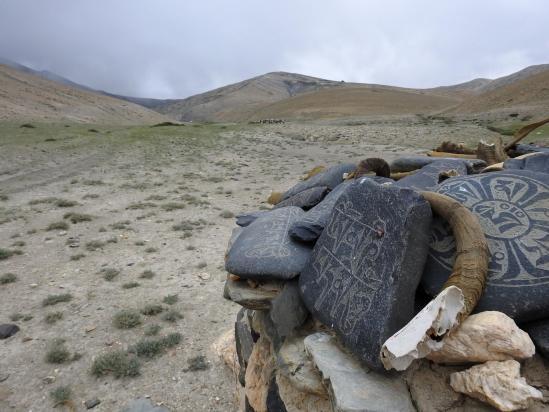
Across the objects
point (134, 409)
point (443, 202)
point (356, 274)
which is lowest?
point (134, 409)

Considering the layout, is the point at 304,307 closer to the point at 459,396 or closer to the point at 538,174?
the point at 459,396

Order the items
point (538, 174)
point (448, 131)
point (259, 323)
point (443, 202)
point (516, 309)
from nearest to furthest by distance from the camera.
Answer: point (516, 309) → point (443, 202) → point (538, 174) → point (259, 323) → point (448, 131)

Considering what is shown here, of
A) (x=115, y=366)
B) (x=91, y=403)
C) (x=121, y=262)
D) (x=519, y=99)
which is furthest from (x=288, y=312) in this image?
(x=519, y=99)

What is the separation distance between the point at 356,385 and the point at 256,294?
1.03m

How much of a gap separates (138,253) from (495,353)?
19.6 ft

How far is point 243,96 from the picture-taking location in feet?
359

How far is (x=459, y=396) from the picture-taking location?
1.69m

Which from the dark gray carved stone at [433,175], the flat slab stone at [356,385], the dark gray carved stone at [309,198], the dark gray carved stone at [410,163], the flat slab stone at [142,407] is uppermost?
the dark gray carved stone at [433,175]

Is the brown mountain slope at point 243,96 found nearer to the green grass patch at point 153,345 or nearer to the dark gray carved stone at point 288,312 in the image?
the green grass patch at point 153,345

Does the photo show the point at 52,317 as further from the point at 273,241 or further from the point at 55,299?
the point at 273,241

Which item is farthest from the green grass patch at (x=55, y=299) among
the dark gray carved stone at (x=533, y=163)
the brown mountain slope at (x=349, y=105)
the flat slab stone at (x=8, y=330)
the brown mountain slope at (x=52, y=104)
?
the brown mountain slope at (x=349, y=105)

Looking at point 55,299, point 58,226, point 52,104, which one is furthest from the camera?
point 52,104

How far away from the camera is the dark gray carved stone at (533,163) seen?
111 inches

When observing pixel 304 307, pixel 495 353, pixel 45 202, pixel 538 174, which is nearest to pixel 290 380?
pixel 304 307
